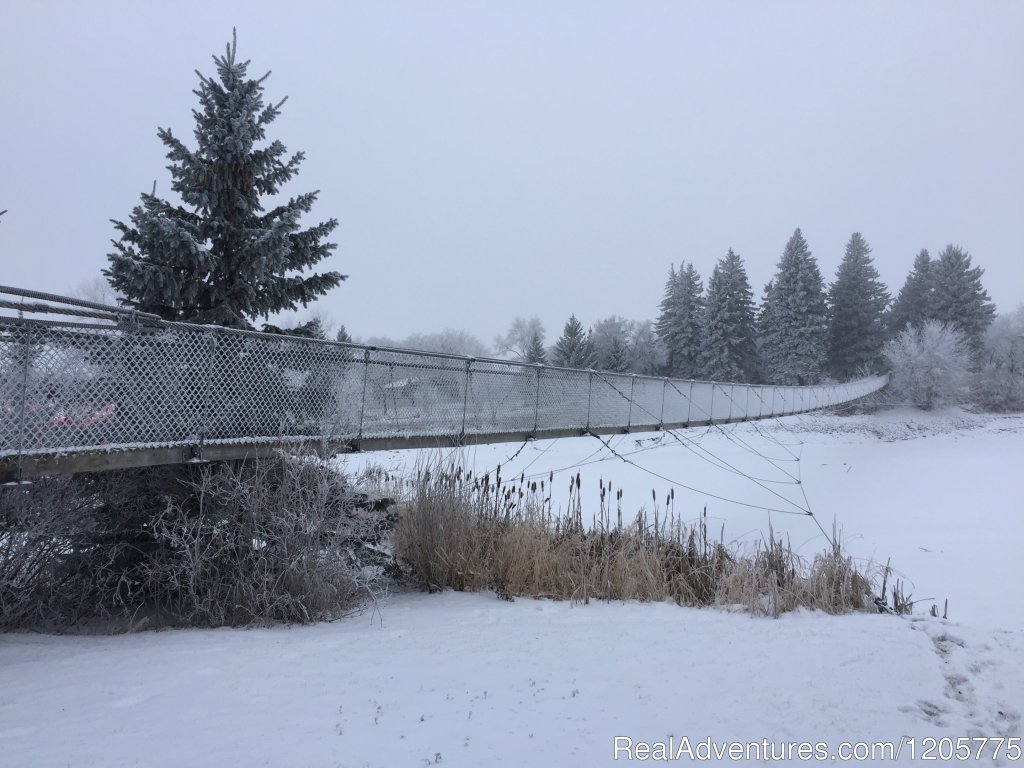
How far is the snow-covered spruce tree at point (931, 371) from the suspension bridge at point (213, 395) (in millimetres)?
33392

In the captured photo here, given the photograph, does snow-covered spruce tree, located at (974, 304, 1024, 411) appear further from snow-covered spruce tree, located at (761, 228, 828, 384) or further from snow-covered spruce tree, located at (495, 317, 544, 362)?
snow-covered spruce tree, located at (495, 317, 544, 362)

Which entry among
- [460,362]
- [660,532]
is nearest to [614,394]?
[660,532]

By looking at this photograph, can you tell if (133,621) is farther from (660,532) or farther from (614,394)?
(614,394)

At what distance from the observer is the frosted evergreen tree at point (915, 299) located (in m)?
46.8

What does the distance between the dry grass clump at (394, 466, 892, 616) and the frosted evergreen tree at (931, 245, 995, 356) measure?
46.2m

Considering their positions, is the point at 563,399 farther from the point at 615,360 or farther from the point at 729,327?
the point at 729,327

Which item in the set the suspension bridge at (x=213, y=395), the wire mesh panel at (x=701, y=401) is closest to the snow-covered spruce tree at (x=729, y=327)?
the wire mesh panel at (x=701, y=401)

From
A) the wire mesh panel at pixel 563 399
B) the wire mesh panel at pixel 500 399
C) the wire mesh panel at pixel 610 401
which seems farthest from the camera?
the wire mesh panel at pixel 610 401

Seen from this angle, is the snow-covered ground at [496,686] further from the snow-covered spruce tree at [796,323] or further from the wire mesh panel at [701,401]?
the snow-covered spruce tree at [796,323]

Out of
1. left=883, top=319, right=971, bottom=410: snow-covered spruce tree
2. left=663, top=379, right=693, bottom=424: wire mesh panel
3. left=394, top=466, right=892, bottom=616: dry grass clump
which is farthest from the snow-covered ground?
left=883, top=319, right=971, bottom=410: snow-covered spruce tree

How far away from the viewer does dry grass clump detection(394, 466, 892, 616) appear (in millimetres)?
6008

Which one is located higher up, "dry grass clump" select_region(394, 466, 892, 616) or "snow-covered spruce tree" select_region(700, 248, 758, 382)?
"snow-covered spruce tree" select_region(700, 248, 758, 382)

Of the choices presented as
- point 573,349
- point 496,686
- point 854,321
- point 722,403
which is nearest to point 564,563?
point 496,686

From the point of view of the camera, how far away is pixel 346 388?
19.6ft
